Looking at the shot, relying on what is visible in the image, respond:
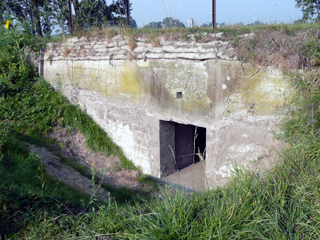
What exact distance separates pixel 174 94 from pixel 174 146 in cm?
128

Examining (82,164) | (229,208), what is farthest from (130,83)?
(229,208)

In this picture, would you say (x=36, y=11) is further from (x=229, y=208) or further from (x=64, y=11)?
(x=229, y=208)

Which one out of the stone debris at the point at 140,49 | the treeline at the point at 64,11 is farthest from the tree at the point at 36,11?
the stone debris at the point at 140,49

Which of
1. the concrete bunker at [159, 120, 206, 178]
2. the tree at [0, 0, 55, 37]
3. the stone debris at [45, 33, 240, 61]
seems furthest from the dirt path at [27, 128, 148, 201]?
the tree at [0, 0, 55, 37]

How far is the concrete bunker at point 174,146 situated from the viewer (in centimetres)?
591

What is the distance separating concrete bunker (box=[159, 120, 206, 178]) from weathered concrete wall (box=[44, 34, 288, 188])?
12 centimetres

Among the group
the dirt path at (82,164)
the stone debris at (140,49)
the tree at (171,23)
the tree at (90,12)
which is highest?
the tree at (90,12)

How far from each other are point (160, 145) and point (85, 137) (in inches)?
86.7

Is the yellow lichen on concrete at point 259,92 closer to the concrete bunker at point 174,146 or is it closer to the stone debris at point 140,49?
the stone debris at point 140,49

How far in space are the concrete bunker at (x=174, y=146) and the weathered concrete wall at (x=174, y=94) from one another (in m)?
0.12

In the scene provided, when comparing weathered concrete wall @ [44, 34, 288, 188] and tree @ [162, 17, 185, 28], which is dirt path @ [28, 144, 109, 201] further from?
tree @ [162, 17, 185, 28]

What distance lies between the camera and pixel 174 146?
6.17 meters

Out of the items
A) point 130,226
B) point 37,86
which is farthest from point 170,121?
point 37,86

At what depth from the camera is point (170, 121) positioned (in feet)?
19.4
